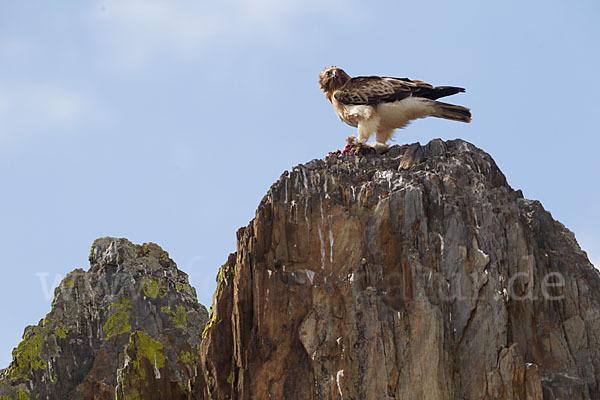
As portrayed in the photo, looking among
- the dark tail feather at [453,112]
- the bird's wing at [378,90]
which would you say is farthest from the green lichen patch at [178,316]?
the dark tail feather at [453,112]

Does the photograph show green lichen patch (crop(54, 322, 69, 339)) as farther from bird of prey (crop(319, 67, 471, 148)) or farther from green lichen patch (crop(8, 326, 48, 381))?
bird of prey (crop(319, 67, 471, 148))

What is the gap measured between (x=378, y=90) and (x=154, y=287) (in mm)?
9635

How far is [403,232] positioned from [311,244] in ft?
6.83

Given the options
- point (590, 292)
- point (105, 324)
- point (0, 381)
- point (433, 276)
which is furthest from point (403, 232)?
point (0, 381)

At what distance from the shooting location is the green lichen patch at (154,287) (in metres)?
29.0

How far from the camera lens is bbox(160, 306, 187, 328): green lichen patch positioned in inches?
1129

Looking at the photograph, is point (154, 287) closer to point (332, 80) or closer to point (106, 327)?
point (106, 327)

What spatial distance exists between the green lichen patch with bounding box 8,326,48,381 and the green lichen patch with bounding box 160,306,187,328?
3749mm

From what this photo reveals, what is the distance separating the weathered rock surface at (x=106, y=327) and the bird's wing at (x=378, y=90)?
8600 millimetres

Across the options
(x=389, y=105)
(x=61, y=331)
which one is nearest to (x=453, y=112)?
(x=389, y=105)

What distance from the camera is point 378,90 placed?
2500 centimetres

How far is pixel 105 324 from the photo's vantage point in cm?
2852

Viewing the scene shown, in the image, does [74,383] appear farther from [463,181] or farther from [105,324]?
[463,181]

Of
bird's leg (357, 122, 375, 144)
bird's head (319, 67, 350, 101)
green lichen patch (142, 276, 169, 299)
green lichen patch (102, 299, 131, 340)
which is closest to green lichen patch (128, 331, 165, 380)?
green lichen patch (102, 299, 131, 340)
